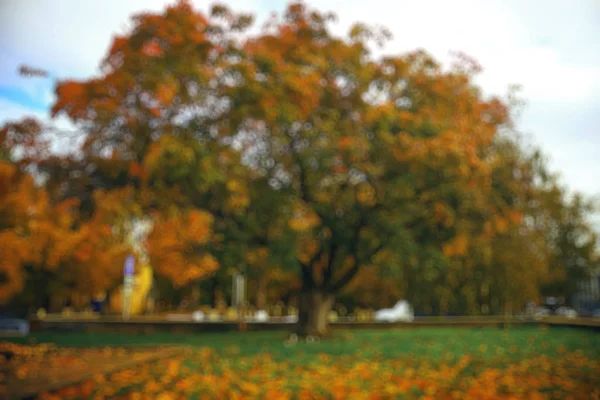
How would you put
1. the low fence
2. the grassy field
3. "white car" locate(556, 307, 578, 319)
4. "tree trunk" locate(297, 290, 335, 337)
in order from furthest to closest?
"white car" locate(556, 307, 578, 319) → the low fence → "tree trunk" locate(297, 290, 335, 337) → the grassy field

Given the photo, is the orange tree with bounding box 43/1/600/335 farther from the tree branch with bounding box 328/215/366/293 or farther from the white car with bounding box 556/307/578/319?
the white car with bounding box 556/307/578/319

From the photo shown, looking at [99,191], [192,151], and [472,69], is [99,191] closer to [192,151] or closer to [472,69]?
[192,151]

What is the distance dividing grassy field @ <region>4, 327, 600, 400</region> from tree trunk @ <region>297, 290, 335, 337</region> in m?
2.90

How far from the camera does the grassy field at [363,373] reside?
7457 millimetres

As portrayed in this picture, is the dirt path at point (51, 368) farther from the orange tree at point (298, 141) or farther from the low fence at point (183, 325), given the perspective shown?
the low fence at point (183, 325)

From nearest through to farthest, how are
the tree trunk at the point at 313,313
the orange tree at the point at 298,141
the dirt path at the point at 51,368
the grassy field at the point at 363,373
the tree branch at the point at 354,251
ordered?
1. the dirt path at the point at 51,368
2. the grassy field at the point at 363,373
3. the orange tree at the point at 298,141
4. the tree branch at the point at 354,251
5. the tree trunk at the point at 313,313

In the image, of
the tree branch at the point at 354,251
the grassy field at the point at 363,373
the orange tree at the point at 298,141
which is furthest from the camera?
the tree branch at the point at 354,251

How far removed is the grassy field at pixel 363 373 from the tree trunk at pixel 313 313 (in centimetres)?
A: 290

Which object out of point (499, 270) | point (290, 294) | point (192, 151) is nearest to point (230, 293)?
point (290, 294)

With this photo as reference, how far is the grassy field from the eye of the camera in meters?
7.46

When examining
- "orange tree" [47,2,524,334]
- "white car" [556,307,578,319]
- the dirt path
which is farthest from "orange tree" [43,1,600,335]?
"white car" [556,307,578,319]

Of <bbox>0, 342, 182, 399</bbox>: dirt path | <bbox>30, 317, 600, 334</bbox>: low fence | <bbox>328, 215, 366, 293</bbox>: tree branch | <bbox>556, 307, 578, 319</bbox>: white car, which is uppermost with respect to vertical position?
<bbox>328, 215, 366, 293</bbox>: tree branch

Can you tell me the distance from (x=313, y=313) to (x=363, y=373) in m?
8.32

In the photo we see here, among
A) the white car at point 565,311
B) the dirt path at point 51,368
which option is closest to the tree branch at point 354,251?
the dirt path at point 51,368
